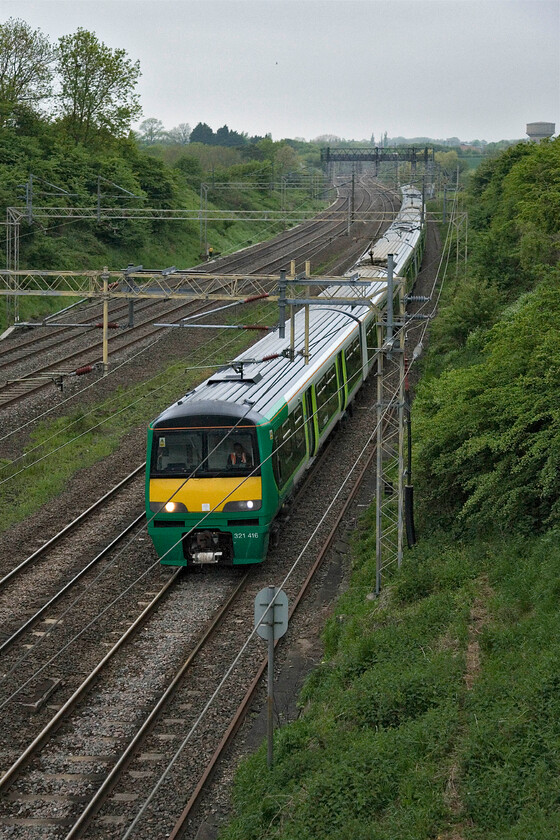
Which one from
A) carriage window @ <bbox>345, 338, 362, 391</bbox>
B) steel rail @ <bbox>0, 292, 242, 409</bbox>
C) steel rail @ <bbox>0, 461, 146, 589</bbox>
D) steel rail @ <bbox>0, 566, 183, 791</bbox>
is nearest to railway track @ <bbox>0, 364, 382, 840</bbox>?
steel rail @ <bbox>0, 566, 183, 791</bbox>

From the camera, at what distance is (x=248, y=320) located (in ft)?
132

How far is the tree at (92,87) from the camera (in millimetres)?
58000

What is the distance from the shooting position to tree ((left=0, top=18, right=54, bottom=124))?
55.5 metres

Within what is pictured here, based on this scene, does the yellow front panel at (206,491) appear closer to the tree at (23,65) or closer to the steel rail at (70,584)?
the steel rail at (70,584)

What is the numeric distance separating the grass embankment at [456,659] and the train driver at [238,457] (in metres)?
2.60

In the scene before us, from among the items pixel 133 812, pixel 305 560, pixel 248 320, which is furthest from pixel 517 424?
pixel 248 320

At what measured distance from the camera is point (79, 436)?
25.1 meters

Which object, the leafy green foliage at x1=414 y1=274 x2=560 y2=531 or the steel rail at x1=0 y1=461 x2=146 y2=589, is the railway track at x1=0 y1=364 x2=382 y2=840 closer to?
the steel rail at x1=0 y1=461 x2=146 y2=589

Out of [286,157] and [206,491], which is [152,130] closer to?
[286,157]

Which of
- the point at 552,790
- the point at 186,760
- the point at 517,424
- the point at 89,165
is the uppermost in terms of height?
the point at 89,165

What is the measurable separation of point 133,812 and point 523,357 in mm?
9529

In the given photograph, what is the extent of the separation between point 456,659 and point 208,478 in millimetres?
5875

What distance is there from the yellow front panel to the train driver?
25cm

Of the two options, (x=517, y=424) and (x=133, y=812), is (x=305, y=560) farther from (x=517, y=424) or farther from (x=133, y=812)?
(x=133, y=812)
